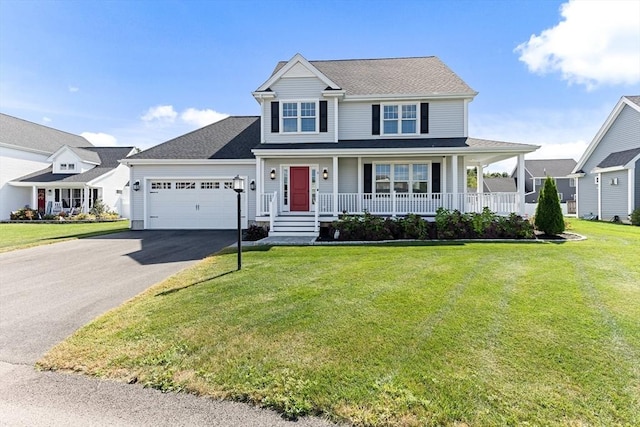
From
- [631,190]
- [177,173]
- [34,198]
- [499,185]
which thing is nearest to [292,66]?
[177,173]

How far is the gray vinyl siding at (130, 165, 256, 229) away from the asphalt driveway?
6.00m

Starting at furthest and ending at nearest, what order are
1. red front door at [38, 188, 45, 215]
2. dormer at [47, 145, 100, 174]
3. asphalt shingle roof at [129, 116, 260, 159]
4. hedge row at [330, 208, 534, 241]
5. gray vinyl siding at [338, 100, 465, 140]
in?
dormer at [47, 145, 100, 174] < red front door at [38, 188, 45, 215] < asphalt shingle roof at [129, 116, 260, 159] < gray vinyl siding at [338, 100, 465, 140] < hedge row at [330, 208, 534, 241]

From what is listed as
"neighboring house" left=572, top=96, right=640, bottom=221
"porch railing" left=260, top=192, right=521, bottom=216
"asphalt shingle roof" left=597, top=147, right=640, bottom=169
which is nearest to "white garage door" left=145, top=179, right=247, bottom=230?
"porch railing" left=260, top=192, right=521, bottom=216

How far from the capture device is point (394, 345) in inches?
141

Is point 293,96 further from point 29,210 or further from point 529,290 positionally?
point 29,210

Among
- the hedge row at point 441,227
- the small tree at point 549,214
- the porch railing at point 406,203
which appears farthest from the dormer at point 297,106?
the small tree at point 549,214

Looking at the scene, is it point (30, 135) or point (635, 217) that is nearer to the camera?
point (635, 217)

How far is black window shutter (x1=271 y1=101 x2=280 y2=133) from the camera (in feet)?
48.7

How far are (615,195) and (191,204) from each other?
25.2 meters

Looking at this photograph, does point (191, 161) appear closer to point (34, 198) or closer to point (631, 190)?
point (34, 198)

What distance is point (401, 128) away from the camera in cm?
1487

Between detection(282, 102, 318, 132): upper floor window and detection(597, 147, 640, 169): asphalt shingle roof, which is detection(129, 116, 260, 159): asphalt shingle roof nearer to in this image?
detection(282, 102, 318, 132): upper floor window

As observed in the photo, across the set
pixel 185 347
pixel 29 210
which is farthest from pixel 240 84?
pixel 29 210

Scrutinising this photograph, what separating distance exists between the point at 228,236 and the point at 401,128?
9082 mm
